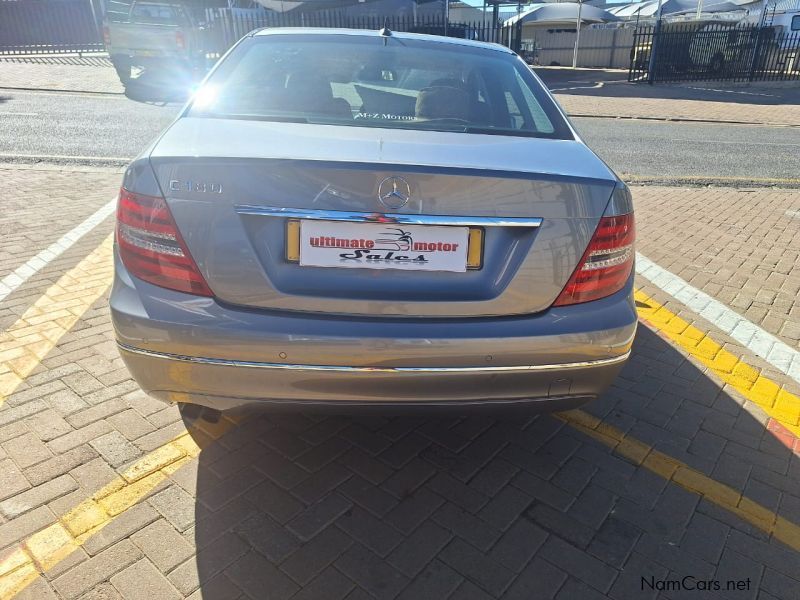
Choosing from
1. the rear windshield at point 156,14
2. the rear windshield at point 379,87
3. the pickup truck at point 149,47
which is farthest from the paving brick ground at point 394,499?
the rear windshield at point 156,14

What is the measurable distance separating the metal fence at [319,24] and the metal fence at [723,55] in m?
5.19

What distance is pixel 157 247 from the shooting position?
191cm

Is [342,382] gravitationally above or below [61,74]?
above

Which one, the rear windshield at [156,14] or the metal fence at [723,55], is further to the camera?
the metal fence at [723,55]

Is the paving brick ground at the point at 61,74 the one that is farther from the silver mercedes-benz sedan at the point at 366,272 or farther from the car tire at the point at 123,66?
the silver mercedes-benz sedan at the point at 366,272

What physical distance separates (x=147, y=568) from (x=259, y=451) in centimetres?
66

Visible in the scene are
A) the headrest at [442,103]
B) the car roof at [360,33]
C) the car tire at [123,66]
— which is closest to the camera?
the headrest at [442,103]

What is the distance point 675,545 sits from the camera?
6.98 ft

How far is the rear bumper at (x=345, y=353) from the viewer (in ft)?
6.16

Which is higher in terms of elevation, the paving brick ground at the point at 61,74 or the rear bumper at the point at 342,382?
the rear bumper at the point at 342,382

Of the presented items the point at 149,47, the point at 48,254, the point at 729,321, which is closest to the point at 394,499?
the point at 729,321

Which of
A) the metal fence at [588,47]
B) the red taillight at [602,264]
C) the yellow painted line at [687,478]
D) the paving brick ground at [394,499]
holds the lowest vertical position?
the metal fence at [588,47]

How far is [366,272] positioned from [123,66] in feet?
46.9

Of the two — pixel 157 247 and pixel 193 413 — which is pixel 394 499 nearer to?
pixel 193 413
